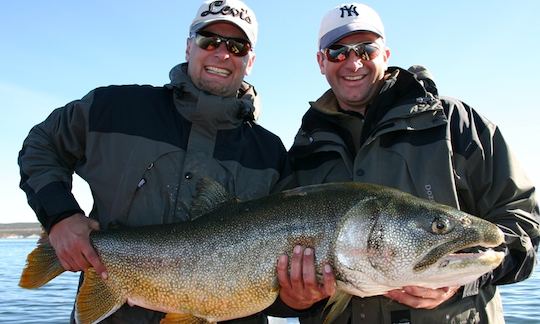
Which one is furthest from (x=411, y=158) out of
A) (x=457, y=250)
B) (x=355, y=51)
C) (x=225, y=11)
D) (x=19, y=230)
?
(x=19, y=230)

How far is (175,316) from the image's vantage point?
4035 millimetres

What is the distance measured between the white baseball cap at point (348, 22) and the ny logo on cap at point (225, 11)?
777 mm

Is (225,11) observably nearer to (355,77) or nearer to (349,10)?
(349,10)

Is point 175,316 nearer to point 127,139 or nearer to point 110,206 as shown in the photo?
point 110,206

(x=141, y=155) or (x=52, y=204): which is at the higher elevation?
(x=141, y=155)

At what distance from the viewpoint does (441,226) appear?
3.67 m

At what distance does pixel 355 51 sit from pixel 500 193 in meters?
1.82

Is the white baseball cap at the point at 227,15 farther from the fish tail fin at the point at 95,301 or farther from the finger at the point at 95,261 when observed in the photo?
the fish tail fin at the point at 95,301

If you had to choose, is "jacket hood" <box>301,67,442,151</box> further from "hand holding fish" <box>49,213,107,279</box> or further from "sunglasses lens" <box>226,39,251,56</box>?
"hand holding fish" <box>49,213,107,279</box>

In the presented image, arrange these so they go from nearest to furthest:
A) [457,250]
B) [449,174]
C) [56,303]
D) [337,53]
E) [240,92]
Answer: [457,250] → [449,174] → [337,53] → [240,92] → [56,303]

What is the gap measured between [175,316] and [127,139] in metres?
1.49

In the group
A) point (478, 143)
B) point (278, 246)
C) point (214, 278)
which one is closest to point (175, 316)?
point (214, 278)

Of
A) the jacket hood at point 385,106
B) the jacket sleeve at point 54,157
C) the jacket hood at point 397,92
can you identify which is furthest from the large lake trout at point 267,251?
the jacket hood at point 397,92

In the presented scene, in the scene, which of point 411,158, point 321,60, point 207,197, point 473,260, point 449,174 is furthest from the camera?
point 321,60
